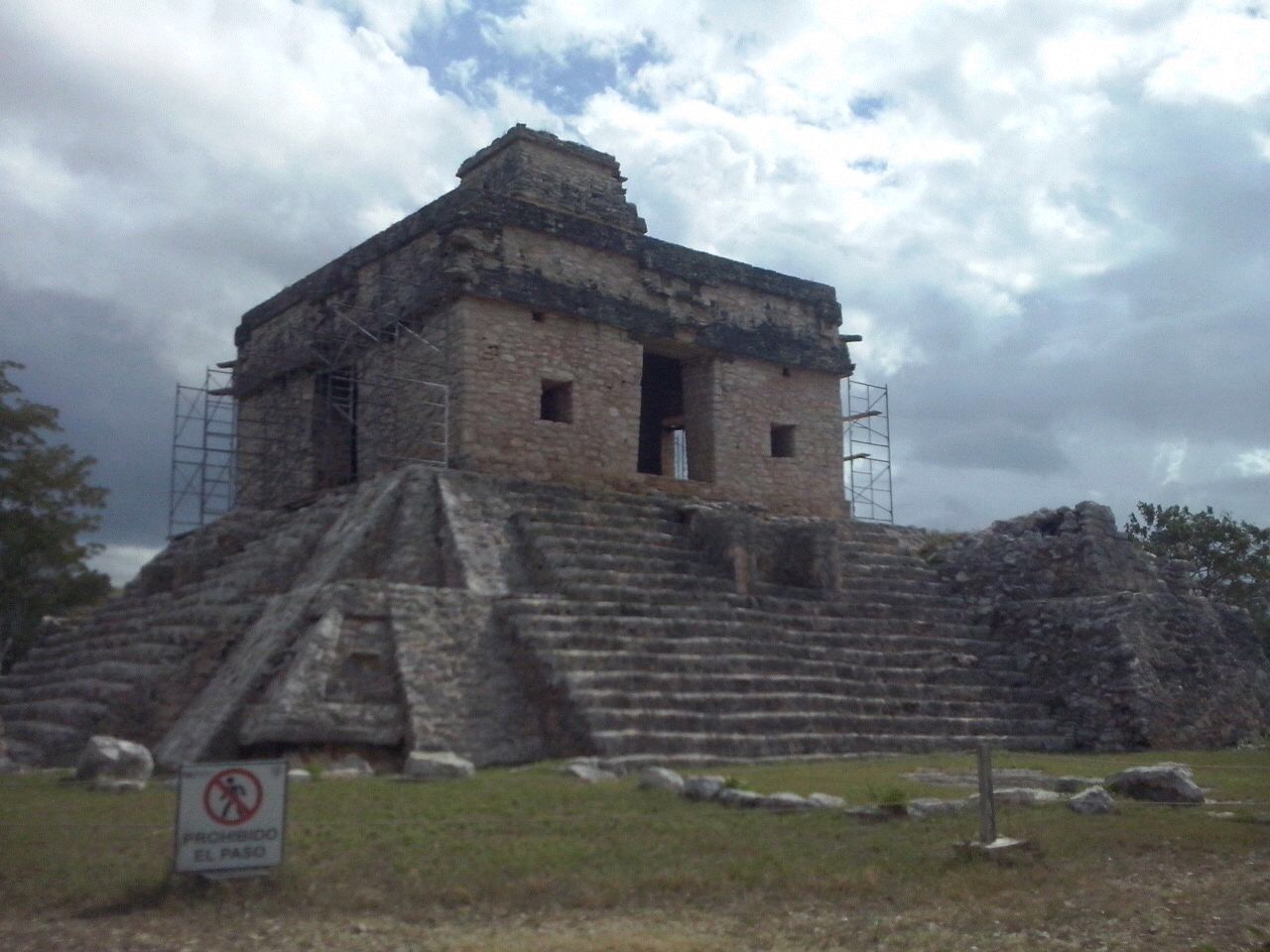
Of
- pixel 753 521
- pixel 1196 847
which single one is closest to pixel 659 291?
pixel 753 521

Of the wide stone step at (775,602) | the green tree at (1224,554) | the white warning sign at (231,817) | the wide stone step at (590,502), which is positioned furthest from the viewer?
the green tree at (1224,554)

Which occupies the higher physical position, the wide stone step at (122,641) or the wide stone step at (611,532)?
the wide stone step at (611,532)

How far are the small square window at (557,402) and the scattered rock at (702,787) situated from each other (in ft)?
29.3

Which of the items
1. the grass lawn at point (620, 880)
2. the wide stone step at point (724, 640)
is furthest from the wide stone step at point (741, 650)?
the grass lawn at point (620, 880)

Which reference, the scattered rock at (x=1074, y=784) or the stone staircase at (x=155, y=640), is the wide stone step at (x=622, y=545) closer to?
the stone staircase at (x=155, y=640)

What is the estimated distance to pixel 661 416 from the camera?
849 inches

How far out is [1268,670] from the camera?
51.7ft

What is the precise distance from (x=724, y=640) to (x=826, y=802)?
456cm

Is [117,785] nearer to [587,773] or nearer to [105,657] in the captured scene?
[587,773]

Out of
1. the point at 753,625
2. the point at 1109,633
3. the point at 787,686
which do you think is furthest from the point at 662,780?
the point at 1109,633

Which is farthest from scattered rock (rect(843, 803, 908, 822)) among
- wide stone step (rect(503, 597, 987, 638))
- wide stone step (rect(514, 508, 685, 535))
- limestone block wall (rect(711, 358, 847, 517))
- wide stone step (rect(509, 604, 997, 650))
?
limestone block wall (rect(711, 358, 847, 517))

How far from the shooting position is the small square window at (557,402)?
16594 millimetres

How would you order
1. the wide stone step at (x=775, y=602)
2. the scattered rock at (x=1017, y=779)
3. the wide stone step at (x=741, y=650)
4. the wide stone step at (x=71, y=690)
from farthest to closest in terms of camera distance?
the wide stone step at (x=775, y=602) → the wide stone step at (x=741, y=650) → the wide stone step at (x=71, y=690) → the scattered rock at (x=1017, y=779)

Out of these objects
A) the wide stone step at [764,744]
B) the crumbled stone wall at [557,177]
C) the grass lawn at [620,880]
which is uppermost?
the crumbled stone wall at [557,177]
